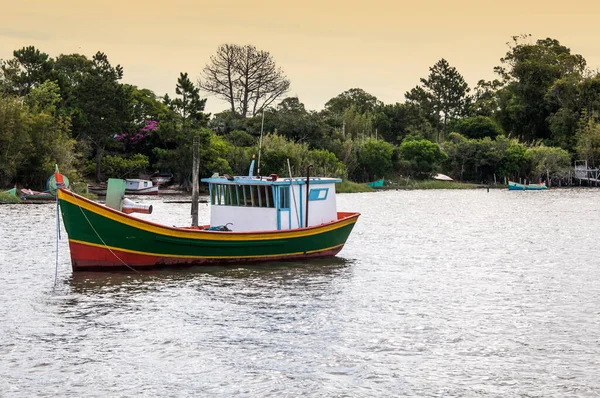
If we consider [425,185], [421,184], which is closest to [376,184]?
[421,184]

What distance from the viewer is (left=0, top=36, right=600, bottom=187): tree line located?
65.4 metres

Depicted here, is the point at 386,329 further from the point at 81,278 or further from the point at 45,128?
the point at 45,128

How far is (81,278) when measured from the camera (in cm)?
2270

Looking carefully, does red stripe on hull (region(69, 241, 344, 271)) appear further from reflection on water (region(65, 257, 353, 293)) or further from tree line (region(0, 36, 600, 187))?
tree line (region(0, 36, 600, 187))

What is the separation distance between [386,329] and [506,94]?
111315 mm

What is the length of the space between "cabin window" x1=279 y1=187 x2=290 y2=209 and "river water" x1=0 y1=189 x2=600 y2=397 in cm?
203

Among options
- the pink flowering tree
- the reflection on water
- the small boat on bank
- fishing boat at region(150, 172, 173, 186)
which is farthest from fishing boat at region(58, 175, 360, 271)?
the pink flowering tree

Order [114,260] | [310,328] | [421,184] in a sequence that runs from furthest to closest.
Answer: [421,184], [114,260], [310,328]

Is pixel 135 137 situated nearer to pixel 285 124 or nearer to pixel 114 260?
pixel 285 124

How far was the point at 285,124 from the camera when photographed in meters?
90.9

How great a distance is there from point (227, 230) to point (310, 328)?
8838 millimetres

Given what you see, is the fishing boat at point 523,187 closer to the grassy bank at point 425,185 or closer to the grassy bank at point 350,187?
the grassy bank at point 425,185

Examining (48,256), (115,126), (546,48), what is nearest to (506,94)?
(546,48)

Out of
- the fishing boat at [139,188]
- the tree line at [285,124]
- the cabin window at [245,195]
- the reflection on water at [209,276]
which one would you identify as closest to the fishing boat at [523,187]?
the tree line at [285,124]
